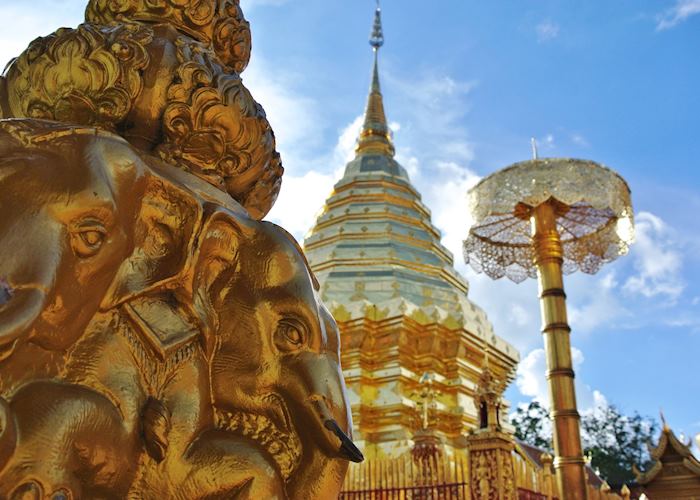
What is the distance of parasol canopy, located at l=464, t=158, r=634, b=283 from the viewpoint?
8867 mm

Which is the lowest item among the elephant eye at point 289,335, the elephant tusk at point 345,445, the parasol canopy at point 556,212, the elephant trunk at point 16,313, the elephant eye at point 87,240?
the elephant tusk at point 345,445

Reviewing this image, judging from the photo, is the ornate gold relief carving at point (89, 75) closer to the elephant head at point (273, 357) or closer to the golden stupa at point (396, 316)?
the elephant head at point (273, 357)

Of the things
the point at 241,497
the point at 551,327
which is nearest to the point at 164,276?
the point at 241,497

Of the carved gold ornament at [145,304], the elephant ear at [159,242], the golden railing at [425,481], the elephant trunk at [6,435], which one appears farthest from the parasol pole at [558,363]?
the elephant trunk at [6,435]

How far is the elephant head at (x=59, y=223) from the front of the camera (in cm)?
109

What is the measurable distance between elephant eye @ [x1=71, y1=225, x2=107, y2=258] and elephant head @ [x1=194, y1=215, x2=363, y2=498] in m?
0.22

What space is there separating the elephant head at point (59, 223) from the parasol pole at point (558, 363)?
683cm

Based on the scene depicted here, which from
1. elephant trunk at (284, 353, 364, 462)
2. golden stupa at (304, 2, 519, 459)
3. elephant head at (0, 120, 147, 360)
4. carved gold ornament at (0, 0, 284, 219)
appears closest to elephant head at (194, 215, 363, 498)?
elephant trunk at (284, 353, 364, 462)

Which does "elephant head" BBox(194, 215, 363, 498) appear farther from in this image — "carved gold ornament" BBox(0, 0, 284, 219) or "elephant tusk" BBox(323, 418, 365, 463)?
"carved gold ornament" BBox(0, 0, 284, 219)

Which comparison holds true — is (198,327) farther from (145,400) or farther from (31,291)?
(31,291)

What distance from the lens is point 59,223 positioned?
1166mm

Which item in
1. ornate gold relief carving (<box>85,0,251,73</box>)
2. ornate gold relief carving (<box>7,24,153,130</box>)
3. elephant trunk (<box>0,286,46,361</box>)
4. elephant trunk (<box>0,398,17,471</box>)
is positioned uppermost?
ornate gold relief carving (<box>85,0,251,73</box>)

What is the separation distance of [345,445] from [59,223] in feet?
2.03

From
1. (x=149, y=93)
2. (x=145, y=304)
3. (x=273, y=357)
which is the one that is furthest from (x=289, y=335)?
(x=149, y=93)
